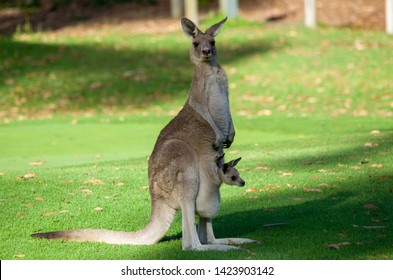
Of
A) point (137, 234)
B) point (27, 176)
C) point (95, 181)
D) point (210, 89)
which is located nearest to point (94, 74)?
point (27, 176)

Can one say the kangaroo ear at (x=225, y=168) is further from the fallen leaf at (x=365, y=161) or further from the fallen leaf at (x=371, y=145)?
the fallen leaf at (x=371, y=145)

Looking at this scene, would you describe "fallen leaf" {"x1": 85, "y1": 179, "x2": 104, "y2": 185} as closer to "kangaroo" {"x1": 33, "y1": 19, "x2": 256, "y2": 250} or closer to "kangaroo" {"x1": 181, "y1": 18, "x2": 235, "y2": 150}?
"kangaroo" {"x1": 33, "y1": 19, "x2": 256, "y2": 250}

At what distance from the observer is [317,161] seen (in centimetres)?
1102

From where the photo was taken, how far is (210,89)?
695 centimetres

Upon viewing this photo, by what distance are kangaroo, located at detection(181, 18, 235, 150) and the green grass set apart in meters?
1.01

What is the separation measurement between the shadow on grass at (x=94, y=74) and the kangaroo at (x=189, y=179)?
477 inches

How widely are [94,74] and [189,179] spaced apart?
15047mm

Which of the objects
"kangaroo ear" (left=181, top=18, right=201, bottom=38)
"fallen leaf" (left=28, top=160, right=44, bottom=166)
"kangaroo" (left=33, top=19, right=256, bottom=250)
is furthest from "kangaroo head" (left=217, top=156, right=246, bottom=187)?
"fallen leaf" (left=28, top=160, right=44, bottom=166)

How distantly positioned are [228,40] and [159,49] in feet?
6.28

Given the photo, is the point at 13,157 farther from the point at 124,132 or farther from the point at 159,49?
the point at 159,49

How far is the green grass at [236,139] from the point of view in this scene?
25.0ft

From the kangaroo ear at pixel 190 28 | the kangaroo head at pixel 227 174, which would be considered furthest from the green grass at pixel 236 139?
the kangaroo ear at pixel 190 28
